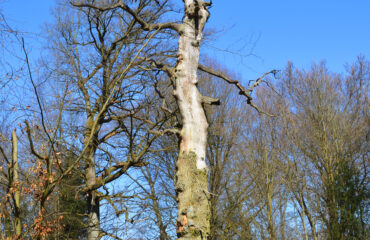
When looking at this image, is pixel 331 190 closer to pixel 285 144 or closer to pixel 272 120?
pixel 285 144

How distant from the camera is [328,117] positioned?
16906 mm

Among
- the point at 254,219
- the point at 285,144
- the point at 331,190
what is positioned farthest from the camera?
the point at 285,144

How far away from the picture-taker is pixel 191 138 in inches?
161

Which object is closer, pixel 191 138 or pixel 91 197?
pixel 191 138

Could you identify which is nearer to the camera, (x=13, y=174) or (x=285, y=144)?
(x=13, y=174)

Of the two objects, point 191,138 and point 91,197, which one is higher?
point 91,197

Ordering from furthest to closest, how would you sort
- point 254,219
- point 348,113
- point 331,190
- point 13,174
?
1. point 348,113
2. point 331,190
3. point 254,219
4. point 13,174

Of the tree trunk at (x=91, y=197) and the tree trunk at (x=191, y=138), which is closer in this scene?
the tree trunk at (x=191, y=138)

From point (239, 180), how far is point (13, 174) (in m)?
11.5

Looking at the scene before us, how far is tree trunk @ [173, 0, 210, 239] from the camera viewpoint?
12.6 feet

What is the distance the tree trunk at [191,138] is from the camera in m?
3.84

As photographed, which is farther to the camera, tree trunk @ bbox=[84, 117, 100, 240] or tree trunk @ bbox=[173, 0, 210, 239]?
tree trunk @ bbox=[84, 117, 100, 240]

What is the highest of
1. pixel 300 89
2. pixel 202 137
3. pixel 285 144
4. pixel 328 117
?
pixel 300 89

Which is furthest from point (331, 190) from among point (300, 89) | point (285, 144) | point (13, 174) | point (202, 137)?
point (13, 174)
